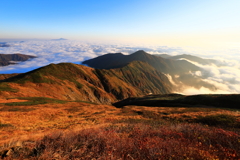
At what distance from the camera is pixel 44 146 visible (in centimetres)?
666

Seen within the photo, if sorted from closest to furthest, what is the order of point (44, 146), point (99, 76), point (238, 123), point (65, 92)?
1. point (44, 146)
2. point (238, 123)
3. point (65, 92)
4. point (99, 76)

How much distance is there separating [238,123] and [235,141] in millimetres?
11859

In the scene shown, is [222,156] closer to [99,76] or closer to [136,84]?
[99,76]

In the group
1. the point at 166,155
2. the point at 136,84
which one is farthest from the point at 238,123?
the point at 136,84

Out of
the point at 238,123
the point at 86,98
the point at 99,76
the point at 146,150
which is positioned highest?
the point at 146,150

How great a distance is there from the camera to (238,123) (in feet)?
51.7

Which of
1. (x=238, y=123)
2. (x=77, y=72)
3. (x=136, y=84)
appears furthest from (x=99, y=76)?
(x=238, y=123)

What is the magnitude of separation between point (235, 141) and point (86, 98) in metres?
79.8

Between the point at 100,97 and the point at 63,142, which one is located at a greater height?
the point at 63,142

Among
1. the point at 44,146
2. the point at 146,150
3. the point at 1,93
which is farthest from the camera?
the point at 1,93

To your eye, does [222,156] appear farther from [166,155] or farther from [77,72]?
[77,72]

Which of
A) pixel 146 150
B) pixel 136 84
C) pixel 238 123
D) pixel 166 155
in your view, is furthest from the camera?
pixel 136 84

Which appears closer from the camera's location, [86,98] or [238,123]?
[238,123]

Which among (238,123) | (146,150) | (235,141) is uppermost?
(146,150)
